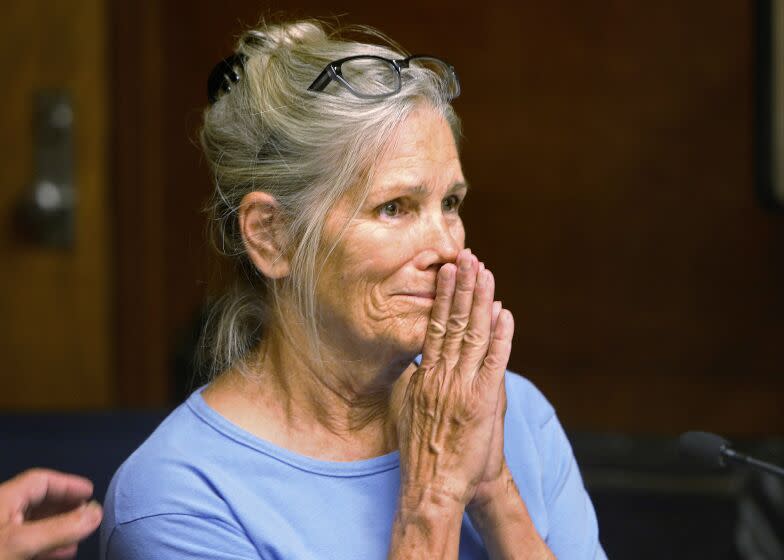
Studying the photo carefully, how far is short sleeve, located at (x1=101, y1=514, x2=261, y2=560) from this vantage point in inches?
56.7

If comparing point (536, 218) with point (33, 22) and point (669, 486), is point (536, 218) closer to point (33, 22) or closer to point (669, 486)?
point (669, 486)

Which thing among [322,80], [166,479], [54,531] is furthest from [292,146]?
[54,531]

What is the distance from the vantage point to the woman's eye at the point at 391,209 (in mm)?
1533

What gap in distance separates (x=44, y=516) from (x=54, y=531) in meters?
0.14

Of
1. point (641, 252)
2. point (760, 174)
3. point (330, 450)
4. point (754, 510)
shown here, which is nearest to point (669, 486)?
point (754, 510)

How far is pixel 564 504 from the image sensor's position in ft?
5.45

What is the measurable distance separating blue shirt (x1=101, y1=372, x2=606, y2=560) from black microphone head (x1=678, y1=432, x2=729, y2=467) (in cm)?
21

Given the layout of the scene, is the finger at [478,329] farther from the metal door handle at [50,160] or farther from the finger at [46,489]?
the metal door handle at [50,160]

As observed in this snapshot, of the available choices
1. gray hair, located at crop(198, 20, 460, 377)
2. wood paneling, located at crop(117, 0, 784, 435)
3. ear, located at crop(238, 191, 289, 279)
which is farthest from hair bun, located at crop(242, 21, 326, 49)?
wood paneling, located at crop(117, 0, 784, 435)

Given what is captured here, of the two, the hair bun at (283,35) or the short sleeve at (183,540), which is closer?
the short sleeve at (183,540)

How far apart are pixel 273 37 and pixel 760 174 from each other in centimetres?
122

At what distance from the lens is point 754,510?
2.92 meters

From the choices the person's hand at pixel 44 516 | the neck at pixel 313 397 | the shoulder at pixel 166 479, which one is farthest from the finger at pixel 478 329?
the person's hand at pixel 44 516

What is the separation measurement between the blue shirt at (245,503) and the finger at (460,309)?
196 mm
